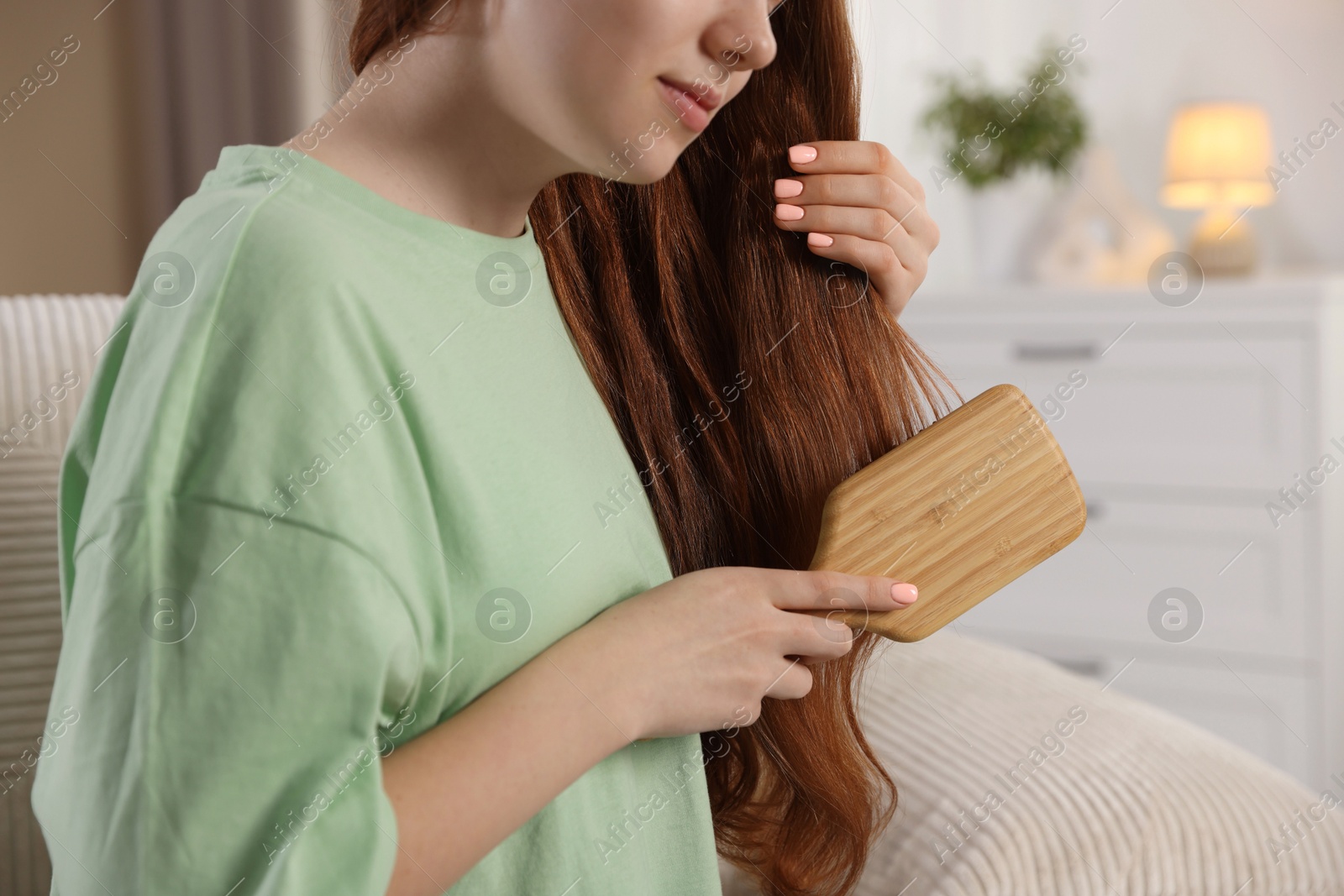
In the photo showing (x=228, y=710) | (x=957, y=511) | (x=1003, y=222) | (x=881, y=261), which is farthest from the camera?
(x=1003, y=222)

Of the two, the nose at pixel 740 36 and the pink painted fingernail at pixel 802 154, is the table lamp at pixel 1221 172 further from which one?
the nose at pixel 740 36

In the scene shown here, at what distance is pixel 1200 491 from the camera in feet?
6.62

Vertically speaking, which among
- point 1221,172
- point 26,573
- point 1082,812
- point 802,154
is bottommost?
point 1082,812

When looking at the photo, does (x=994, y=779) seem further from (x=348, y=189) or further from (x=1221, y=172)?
(x=1221, y=172)

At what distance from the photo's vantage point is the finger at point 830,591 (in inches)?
25.4

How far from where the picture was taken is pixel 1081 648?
7.09 feet

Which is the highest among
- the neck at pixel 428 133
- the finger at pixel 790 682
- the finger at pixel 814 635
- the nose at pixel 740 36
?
the nose at pixel 740 36

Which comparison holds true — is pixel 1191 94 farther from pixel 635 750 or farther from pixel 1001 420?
pixel 635 750

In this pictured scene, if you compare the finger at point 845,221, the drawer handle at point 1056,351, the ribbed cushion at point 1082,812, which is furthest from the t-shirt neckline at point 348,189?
the drawer handle at point 1056,351

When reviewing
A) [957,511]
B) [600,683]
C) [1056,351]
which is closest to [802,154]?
[957,511]

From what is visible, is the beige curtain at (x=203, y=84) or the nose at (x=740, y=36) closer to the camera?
the nose at (x=740, y=36)

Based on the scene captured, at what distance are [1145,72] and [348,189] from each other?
244 cm

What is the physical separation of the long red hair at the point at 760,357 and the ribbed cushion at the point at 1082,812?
0.05 metres

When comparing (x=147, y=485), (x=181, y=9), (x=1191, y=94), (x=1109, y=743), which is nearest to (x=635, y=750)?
(x=147, y=485)
